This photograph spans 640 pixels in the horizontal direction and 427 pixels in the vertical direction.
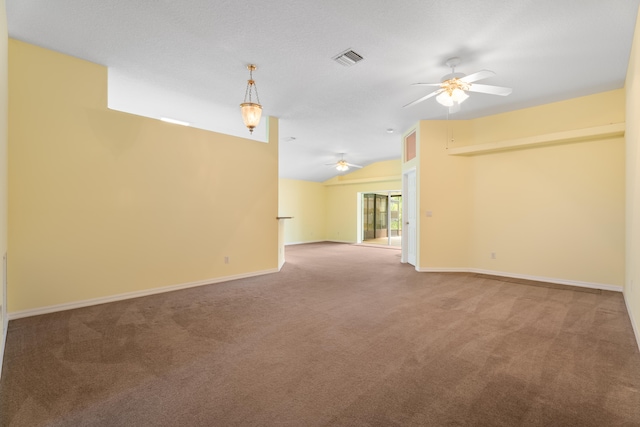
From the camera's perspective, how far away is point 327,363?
224 centimetres

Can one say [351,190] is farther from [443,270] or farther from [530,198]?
[530,198]

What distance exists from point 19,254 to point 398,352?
13.9 ft

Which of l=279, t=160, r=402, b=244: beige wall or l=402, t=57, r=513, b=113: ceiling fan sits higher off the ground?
l=402, t=57, r=513, b=113: ceiling fan

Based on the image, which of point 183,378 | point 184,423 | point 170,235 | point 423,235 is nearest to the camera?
point 184,423

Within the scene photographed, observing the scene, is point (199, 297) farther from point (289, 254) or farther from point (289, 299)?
point (289, 254)

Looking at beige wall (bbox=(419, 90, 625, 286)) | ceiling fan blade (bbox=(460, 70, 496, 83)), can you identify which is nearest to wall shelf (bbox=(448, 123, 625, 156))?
beige wall (bbox=(419, 90, 625, 286))

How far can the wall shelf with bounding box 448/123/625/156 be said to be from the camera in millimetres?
4180

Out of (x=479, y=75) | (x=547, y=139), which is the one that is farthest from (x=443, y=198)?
(x=479, y=75)

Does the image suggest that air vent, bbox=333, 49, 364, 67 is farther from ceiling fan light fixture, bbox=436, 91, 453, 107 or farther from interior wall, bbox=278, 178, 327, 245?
interior wall, bbox=278, 178, 327, 245

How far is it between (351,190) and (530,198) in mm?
6915

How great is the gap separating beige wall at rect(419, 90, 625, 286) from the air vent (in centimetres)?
282

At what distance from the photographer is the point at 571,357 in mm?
2338

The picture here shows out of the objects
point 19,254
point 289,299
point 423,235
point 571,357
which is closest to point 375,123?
point 423,235

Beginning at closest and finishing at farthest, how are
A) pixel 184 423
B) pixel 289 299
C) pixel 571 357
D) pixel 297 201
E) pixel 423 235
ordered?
pixel 184 423
pixel 571 357
pixel 289 299
pixel 423 235
pixel 297 201
